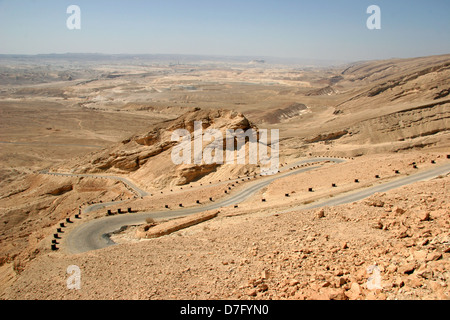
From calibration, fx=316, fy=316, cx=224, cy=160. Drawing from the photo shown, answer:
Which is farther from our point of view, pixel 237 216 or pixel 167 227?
pixel 237 216

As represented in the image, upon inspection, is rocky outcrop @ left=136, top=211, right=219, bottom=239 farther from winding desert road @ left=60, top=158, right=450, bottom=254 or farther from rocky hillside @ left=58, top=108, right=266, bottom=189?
rocky hillside @ left=58, top=108, right=266, bottom=189

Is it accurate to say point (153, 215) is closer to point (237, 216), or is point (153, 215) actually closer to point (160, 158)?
point (237, 216)

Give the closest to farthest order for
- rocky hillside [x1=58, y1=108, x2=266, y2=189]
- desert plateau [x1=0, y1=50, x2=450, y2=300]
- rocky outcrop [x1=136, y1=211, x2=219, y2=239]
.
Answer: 1. desert plateau [x1=0, y1=50, x2=450, y2=300]
2. rocky outcrop [x1=136, y1=211, x2=219, y2=239]
3. rocky hillside [x1=58, y1=108, x2=266, y2=189]

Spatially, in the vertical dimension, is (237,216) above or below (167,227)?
above

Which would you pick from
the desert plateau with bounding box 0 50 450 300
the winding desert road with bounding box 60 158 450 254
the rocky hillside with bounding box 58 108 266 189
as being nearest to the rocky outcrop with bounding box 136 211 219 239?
the desert plateau with bounding box 0 50 450 300

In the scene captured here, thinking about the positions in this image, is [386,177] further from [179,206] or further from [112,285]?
[112,285]

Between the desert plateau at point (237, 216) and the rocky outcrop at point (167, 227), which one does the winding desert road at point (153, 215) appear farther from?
the rocky outcrop at point (167, 227)

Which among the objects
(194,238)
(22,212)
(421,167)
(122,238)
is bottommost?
(22,212)

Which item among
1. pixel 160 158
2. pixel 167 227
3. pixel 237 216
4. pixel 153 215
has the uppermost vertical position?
pixel 160 158

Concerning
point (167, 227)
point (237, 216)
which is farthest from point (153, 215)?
point (237, 216)

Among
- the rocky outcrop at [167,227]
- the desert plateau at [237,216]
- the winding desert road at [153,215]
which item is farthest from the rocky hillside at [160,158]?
the rocky outcrop at [167,227]
